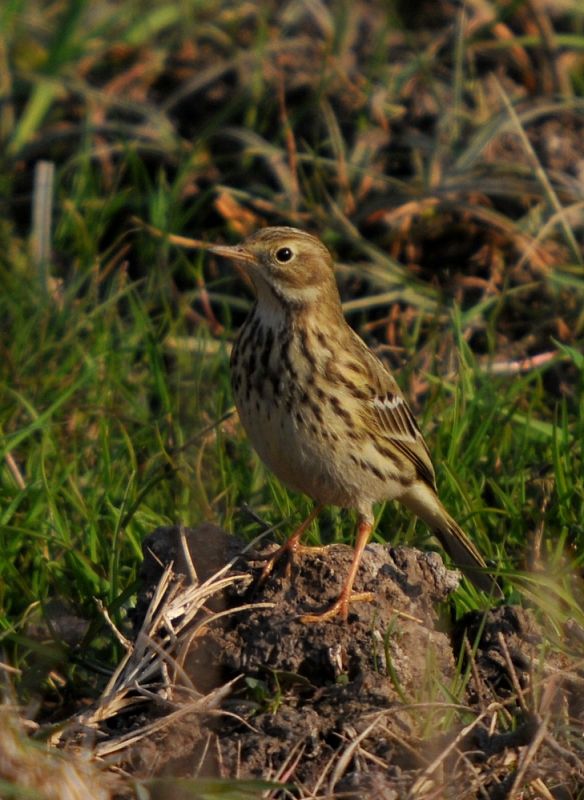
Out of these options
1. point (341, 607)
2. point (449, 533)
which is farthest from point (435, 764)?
point (449, 533)

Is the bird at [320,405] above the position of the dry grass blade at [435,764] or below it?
above

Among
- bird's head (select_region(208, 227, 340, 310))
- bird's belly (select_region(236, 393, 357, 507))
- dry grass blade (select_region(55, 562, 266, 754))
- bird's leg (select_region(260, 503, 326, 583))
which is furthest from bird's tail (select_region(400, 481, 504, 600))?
dry grass blade (select_region(55, 562, 266, 754))

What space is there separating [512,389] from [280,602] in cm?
197

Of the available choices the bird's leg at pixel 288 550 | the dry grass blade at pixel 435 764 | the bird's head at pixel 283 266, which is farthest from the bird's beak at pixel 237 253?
the dry grass blade at pixel 435 764

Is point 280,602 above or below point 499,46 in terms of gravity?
below

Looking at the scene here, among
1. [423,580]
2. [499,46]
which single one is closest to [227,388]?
[423,580]

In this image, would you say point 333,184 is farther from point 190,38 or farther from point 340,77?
point 190,38

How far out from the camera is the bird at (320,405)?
5246 millimetres

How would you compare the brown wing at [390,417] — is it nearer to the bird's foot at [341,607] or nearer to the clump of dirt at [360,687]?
the clump of dirt at [360,687]

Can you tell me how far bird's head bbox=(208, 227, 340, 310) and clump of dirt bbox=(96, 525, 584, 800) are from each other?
0.94m

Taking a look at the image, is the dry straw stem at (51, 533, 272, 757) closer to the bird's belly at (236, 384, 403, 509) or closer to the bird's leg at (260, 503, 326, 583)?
the bird's leg at (260, 503, 326, 583)

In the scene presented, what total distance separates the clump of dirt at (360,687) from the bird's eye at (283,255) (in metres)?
1.04

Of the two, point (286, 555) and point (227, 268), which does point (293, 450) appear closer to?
point (286, 555)

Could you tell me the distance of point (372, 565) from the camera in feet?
16.6
